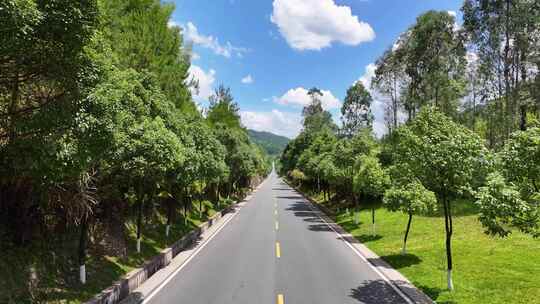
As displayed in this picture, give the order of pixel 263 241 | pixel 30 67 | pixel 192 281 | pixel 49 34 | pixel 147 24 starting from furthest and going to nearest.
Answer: pixel 147 24, pixel 263 241, pixel 192 281, pixel 30 67, pixel 49 34

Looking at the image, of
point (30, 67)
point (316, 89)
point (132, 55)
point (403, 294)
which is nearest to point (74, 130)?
point (30, 67)

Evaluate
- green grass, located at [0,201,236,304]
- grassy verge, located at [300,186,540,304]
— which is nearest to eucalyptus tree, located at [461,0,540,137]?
grassy verge, located at [300,186,540,304]

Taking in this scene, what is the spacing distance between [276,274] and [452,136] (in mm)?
8002

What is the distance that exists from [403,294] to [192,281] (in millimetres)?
7167

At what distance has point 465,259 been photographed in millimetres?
14914

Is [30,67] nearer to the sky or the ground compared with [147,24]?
Answer: nearer to the ground

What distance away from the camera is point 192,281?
1230cm

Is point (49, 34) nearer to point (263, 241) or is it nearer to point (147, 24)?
point (263, 241)

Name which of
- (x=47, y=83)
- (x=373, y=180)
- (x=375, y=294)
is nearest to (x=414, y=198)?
(x=375, y=294)

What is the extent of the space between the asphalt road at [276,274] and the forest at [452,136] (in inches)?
111

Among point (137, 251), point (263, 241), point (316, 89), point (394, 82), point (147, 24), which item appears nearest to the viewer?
point (137, 251)

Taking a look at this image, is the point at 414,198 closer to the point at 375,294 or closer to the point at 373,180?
the point at 375,294

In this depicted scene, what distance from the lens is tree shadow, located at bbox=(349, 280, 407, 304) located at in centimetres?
1071

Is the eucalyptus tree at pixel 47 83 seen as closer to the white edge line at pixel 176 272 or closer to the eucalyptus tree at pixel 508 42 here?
the white edge line at pixel 176 272
